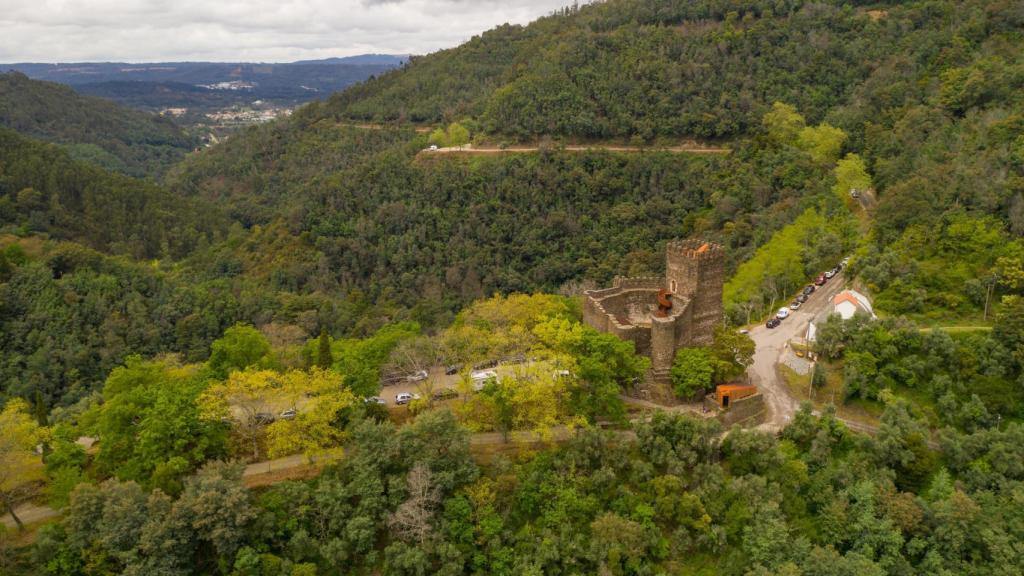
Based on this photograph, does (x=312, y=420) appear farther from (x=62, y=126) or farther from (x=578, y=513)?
(x=62, y=126)

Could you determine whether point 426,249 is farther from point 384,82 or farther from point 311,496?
point 384,82

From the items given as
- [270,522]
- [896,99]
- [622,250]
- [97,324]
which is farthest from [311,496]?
[896,99]

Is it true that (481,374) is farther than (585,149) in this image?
No

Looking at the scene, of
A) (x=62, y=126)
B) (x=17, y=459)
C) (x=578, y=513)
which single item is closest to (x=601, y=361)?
(x=578, y=513)

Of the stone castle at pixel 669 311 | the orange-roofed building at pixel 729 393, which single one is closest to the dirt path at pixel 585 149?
the stone castle at pixel 669 311

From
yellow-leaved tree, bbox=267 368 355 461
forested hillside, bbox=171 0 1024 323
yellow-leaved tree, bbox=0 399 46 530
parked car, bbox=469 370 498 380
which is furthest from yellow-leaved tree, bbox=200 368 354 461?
forested hillside, bbox=171 0 1024 323

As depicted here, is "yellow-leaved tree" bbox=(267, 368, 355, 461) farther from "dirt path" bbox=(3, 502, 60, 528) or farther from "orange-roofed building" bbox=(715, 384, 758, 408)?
"orange-roofed building" bbox=(715, 384, 758, 408)
